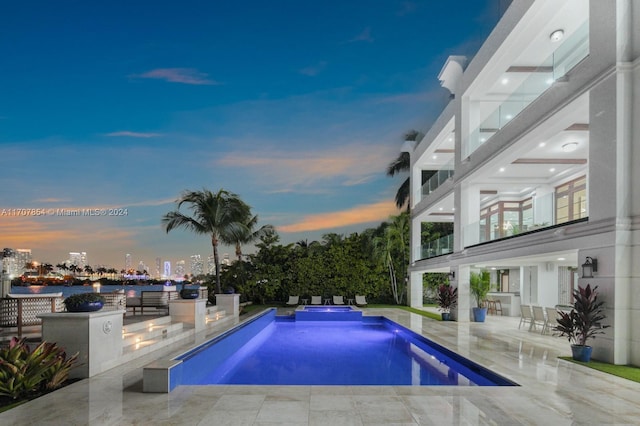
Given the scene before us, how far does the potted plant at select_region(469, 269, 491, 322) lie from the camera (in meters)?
16.5

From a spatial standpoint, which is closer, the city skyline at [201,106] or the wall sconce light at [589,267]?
the wall sconce light at [589,267]

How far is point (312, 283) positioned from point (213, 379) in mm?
17722

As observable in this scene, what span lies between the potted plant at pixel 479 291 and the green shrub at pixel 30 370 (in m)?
13.5

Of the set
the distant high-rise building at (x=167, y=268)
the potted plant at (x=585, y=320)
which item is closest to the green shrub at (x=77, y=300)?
the potted plant at (x=585, y=320)

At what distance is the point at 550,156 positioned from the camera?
48.5 feet

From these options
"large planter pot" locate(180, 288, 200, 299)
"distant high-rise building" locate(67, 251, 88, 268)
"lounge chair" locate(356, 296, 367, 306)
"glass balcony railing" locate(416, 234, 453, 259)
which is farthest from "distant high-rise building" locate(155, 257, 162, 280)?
"large planter pot" locate(180, 288, 200, 299)

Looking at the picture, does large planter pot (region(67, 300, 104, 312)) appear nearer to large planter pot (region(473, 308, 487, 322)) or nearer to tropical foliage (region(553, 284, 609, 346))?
tropical foliage (region(553, 284, 609, 346))

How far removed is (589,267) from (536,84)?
4848 mm

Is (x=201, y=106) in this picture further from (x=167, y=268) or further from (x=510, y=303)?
(x=510, y=303)

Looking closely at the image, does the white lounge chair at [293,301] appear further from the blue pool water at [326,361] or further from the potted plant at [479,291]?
the potted plant at [479,291]

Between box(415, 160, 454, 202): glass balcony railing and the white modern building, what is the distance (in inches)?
3.7

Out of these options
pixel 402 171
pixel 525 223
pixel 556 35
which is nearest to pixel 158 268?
pixel 402 171

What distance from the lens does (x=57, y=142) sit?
21.3 meters

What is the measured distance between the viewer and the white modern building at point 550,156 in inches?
330
